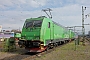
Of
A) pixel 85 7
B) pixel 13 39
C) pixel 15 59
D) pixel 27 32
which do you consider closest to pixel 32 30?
pixel 27 32

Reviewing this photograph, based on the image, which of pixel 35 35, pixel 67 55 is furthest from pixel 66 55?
pixel 35 35

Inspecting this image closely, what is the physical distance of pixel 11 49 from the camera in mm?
17391

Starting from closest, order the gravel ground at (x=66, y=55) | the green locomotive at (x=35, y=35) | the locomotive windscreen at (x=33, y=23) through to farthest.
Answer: the gravel ground at (x=66, y=55) < the green locomotive at (x=35, y=35) < the locomotive windscreen at (x=33, y=23)

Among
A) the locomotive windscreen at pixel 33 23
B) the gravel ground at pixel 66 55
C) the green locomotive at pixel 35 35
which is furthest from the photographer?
the locomotive windscreen at pixel 33 23

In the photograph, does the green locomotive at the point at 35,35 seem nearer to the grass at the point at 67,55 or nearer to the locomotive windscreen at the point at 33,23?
the locomotive windscreen at the point at 33,23

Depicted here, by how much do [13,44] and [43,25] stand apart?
14.0ft

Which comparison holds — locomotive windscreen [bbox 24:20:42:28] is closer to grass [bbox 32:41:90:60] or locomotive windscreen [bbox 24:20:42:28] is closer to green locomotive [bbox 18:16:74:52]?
green locomotive [bbox 18:16:74:52]

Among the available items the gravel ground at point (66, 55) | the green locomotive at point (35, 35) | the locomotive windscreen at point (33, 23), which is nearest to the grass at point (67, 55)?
the gravel ground at point (66, 55)

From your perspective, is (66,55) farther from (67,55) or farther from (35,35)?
(35,35)

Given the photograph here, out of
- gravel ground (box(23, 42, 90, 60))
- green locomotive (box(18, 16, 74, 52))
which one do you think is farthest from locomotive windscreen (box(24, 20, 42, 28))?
gravel ground (box(23, 42, 90, 60))

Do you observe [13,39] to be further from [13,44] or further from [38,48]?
[38,48]

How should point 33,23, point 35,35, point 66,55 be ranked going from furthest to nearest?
point 33,23
point 35,35
point 66,55

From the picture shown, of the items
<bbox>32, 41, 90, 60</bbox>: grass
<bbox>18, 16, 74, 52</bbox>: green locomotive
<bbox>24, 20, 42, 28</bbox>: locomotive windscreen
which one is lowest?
<bbox>32, 41, 90, 60</bbox>: grass

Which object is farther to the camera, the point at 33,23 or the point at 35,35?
the point at 33,23
